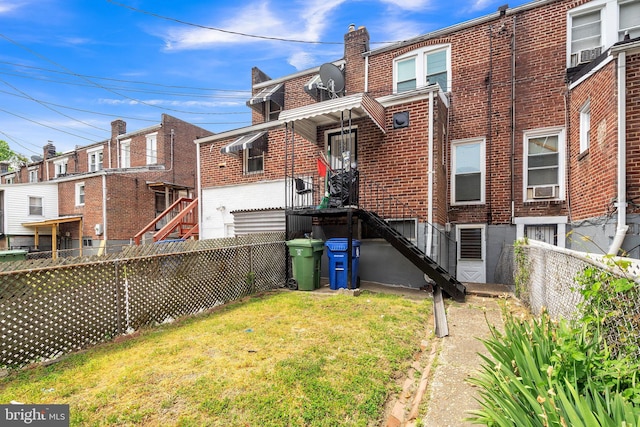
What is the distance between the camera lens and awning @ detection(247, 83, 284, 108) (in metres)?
13.4

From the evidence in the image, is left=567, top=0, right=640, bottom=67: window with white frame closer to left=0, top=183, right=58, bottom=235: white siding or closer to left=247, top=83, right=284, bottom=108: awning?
left=247, top=83, right=284, bottom=108: awning

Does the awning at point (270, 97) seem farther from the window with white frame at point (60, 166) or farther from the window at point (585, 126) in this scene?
the window with white frame at point (60, 166)

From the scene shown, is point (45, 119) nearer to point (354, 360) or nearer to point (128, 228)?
point (128, 228)

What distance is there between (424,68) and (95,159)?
26.0 m

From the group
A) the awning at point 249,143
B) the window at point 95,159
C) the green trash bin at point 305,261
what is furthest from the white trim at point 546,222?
the window at point 95,159

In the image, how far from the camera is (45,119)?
19.0 meters

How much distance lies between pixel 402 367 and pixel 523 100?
29.1 feet

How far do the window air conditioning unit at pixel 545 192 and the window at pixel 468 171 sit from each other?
136cm

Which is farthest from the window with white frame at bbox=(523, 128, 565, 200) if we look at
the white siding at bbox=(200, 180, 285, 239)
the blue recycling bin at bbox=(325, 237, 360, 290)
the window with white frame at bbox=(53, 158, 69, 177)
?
the window with white frame at bbox=(53, 158, 69, 177)

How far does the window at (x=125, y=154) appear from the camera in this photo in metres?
22.2

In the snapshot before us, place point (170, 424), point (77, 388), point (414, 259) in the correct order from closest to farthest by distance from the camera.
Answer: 1. point (170, 424)
2. point (77, 388)
3. point (414, 259)

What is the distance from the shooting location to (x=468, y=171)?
9430 millimetres

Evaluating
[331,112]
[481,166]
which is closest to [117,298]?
[331,112]

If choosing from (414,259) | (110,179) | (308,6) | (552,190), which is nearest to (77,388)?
(414,259)
